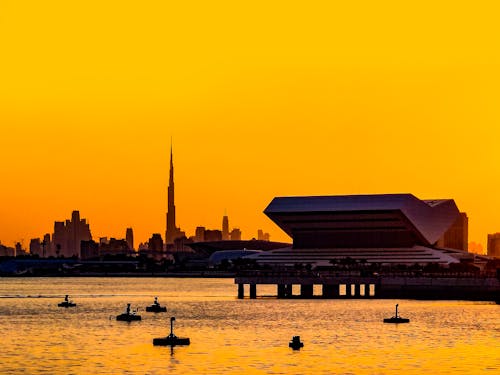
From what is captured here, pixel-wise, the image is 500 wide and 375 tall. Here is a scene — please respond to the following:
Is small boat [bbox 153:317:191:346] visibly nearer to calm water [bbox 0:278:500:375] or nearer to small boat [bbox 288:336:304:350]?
calm water [bbox 0:278:500:375]

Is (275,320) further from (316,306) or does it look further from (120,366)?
(120,366)

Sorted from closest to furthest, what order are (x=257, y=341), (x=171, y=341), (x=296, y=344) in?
(x=296, y=344) → (x=171, y=341) → (x=257, y=341)

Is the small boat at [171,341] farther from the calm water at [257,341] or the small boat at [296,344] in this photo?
the small boat at [296,344]

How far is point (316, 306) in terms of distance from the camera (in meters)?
176

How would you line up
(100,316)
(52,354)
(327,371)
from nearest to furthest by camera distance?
(327,371) < (52,354) < (100,316)

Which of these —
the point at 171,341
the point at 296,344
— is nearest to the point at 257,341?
the point at 296,344

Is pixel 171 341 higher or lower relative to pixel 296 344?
higher

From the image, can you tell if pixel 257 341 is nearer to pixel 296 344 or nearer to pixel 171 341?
pixel 296 344

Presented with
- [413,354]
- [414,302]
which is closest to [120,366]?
[413,354]

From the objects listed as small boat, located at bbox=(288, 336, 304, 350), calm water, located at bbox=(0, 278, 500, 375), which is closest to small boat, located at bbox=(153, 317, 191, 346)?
calm water, located at bbox=(0, 278, 500, 375)

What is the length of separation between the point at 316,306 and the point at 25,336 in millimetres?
64860

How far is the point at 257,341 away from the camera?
110 m

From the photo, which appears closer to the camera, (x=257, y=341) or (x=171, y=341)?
(x=171, y=341)

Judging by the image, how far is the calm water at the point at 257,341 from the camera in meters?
89.3
